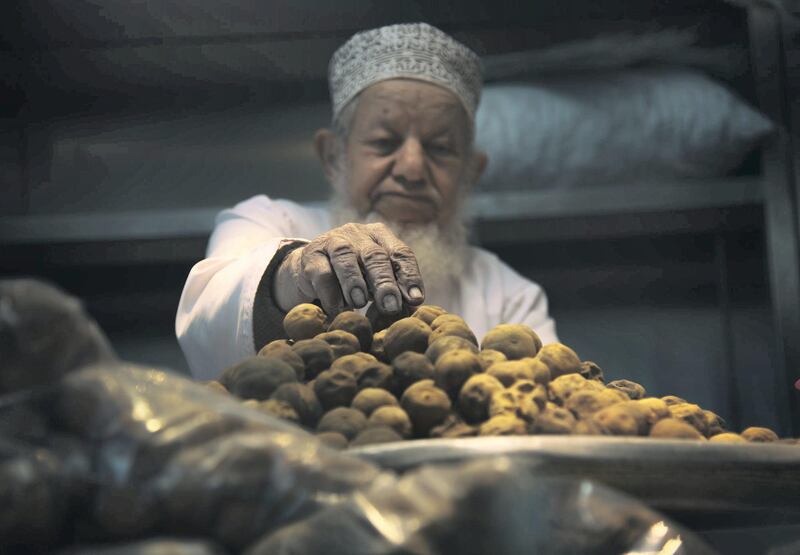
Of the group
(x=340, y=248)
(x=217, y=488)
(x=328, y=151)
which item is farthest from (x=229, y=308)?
(x=328, y=151)

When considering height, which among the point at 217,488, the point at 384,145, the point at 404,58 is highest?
the point at 404,58

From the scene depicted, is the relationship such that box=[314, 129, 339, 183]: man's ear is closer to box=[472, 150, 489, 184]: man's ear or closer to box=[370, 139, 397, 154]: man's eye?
box=[370, 139, 397, 154]: man's eye

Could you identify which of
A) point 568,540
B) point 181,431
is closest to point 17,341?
point 181,431

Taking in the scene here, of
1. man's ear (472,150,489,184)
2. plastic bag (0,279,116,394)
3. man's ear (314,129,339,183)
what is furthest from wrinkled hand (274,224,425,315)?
man's ear (472,150,489,184)

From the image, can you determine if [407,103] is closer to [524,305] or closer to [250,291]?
[524,305]

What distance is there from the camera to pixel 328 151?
234 cm

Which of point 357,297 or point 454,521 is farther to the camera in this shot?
point 357,297

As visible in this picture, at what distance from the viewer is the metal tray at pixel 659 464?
71 cm

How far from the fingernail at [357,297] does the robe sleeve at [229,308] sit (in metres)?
0.20

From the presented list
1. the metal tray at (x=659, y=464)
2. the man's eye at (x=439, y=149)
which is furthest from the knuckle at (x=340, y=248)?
the man's eye at (x=439, y=149)

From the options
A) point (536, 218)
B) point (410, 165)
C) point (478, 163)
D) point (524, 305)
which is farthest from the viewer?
point (536, 218)

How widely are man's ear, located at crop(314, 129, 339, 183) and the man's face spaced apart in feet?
0.47

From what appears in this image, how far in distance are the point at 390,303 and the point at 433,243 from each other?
3.54 ft

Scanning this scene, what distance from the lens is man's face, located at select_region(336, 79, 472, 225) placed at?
6.95 feet
